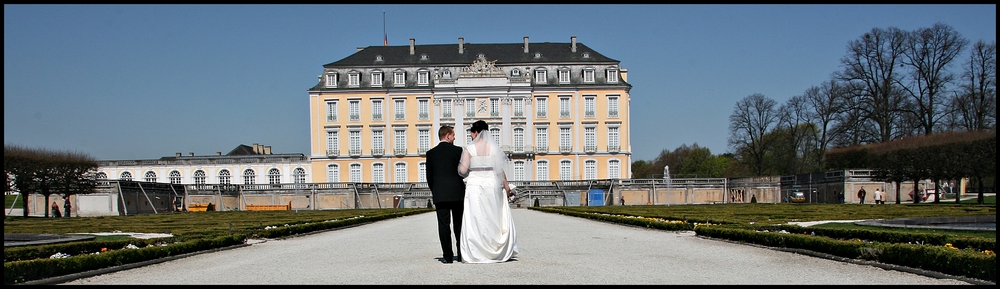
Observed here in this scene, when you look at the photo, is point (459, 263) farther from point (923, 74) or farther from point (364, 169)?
point (364, 169)

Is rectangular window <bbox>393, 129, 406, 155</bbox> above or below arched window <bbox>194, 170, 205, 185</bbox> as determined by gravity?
above

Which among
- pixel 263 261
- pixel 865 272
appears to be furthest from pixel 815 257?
pixel 263 261

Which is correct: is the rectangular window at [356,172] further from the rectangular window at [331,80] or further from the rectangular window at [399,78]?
the rectangular window at [399,78]

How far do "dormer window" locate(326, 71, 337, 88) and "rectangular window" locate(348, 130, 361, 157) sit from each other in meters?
3.67

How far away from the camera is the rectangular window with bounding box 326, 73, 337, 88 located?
2618 inches

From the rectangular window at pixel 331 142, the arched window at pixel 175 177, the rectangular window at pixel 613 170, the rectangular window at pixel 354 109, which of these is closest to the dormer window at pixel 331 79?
the rectangular window at pixel 354 109

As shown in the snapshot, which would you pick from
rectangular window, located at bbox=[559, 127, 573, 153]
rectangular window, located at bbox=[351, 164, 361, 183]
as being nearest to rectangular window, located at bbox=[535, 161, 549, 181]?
rectangular window, located at bbox=[559, 127, 573, 153]

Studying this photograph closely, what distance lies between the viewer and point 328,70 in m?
66.6

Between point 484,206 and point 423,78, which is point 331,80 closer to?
point 423,78

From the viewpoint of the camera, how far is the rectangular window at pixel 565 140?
66500mm

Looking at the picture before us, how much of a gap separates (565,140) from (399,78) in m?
12.9

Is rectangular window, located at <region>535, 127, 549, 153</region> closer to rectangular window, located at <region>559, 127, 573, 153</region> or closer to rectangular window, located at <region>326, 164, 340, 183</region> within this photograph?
rectangular window, located at <region>559, 127, 573, 153</region>

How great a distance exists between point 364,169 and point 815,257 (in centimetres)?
5775

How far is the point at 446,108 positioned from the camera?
6675 centimetres
